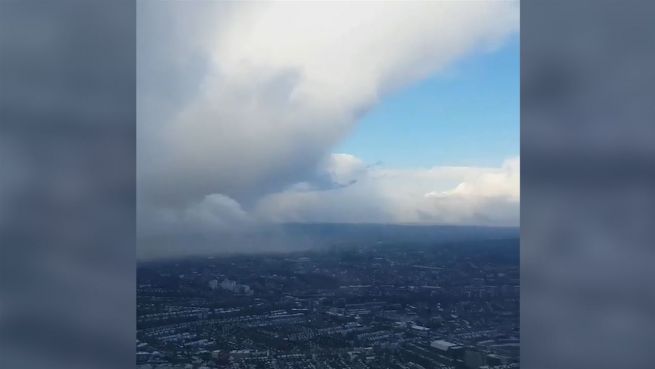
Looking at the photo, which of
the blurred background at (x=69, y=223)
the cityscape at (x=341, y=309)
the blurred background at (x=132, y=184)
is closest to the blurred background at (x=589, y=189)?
the blurred background at (x=132, y=184)

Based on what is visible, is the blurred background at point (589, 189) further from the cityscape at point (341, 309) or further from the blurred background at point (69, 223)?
the cityscape at point (341, 309)

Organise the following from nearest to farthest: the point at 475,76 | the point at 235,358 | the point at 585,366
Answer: the point at 585,366, the point at 235,358, the point at 475,76

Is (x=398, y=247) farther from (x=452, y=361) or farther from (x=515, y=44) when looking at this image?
(x=515, y=44)

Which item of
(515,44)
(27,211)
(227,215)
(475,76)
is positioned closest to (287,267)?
(227,215)

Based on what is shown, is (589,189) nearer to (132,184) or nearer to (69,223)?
(132,184)

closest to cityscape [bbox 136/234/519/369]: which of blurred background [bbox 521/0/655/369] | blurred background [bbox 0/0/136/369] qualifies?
blurred background [bbox 0/0/136/369]

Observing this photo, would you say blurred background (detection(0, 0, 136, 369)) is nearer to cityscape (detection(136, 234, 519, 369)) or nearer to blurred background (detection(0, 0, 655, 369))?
blurred background (detection(0, 0, 655, 369))
